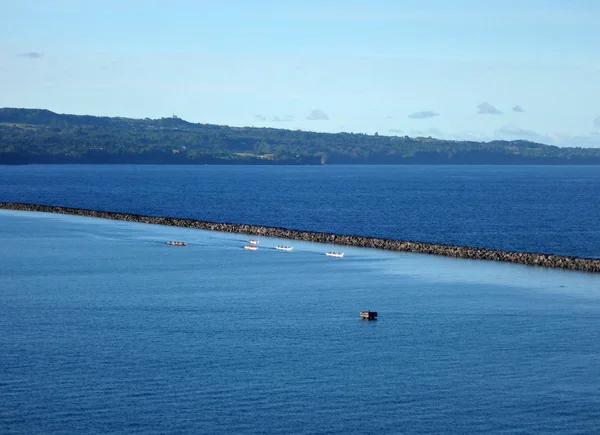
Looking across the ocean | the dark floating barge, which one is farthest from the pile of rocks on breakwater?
the dark floating barge

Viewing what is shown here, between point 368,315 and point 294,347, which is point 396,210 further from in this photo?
point 294,347

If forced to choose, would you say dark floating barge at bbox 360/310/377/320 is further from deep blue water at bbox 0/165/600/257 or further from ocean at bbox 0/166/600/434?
deep blue water at bbox 0/165/600/257

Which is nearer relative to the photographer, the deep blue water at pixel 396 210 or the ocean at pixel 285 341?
the ocean at pixel 285 341

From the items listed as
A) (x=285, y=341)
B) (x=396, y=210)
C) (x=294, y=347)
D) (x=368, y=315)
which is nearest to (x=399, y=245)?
(x=368, y=315)

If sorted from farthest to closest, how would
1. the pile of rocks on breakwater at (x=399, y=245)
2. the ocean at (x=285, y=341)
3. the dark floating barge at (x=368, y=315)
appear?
the pile of rocks on breakwater at (x=399, y=245) < the dark floating barge at (x=368, y=315) < the ocean at (x=285, y=341)

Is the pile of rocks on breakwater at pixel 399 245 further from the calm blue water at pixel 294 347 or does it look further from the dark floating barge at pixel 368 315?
the dark floating barge at pixel 368 315

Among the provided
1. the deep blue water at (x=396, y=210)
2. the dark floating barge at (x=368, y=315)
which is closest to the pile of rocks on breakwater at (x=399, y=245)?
the deep blue water at (x=396, y=210)
